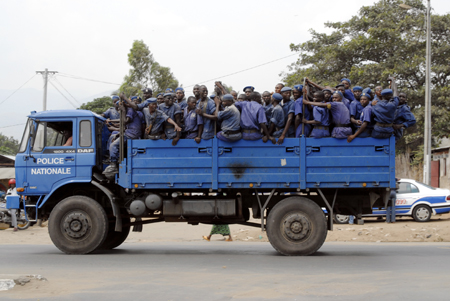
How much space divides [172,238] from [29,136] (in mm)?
6704

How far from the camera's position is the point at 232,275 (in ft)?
22.4

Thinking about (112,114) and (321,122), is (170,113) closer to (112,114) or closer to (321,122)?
(112,114)

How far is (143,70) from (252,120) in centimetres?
2161

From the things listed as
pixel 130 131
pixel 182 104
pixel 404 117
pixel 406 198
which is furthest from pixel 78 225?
pixel 406 198

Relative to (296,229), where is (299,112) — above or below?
above

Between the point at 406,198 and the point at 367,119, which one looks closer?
the point at 367,119

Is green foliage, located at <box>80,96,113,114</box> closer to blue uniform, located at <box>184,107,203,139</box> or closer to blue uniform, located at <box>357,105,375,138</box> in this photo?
blue uniform, located at <box>184,107,203,139</box>

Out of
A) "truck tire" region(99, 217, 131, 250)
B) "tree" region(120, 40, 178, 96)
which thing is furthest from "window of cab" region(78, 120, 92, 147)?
"tree" region(120, 40, 178, 96)

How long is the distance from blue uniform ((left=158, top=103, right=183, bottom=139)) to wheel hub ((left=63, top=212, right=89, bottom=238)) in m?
2.12

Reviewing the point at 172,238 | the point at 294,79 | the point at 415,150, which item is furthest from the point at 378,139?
the point at 415,150

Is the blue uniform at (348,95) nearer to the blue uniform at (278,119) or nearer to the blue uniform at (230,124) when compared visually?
the blue uniform at (278,119)

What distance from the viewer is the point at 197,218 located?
9.27 metres

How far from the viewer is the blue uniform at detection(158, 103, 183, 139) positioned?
8.92 metres

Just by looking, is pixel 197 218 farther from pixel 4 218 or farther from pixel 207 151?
pixel 4 218
